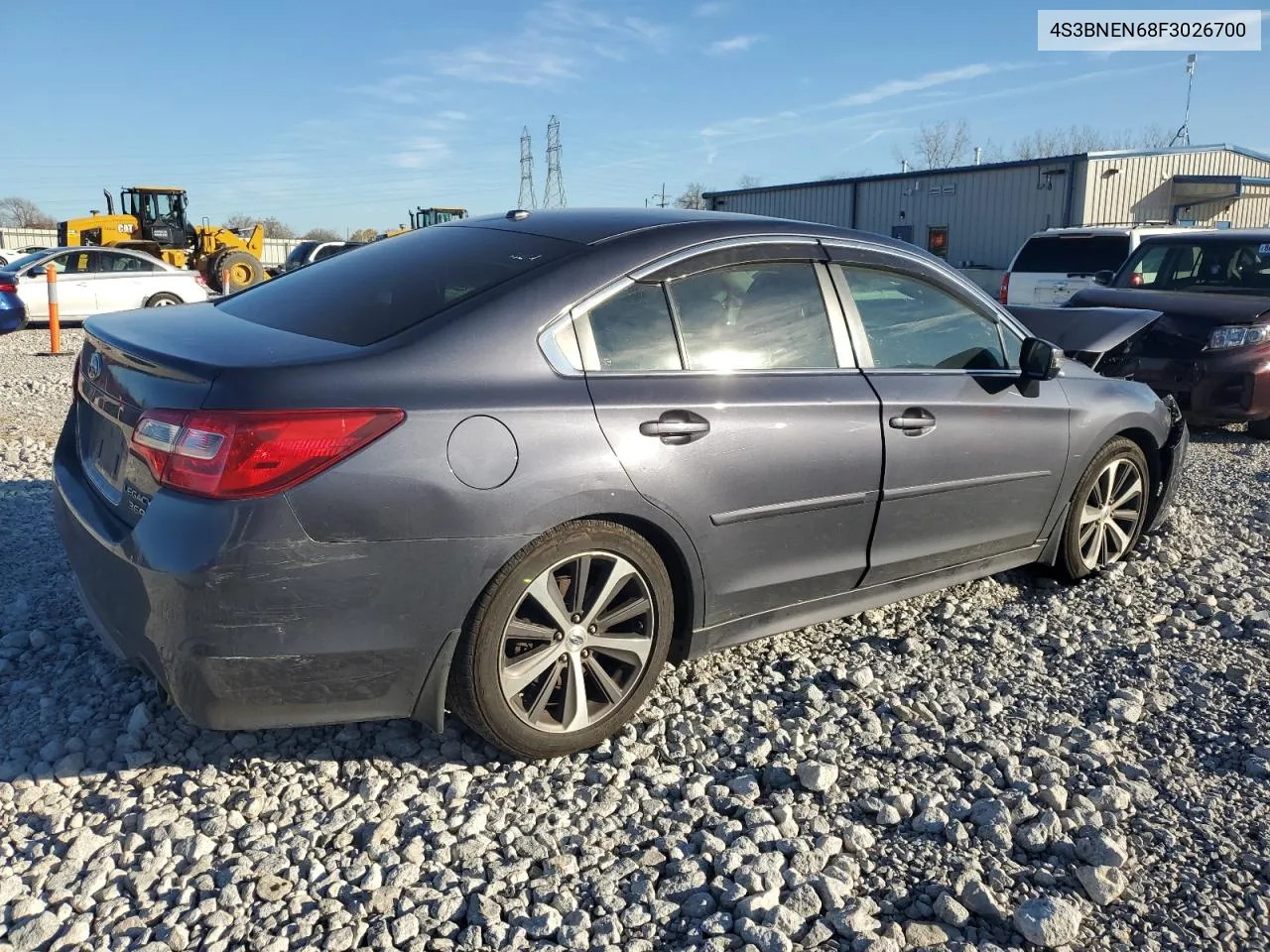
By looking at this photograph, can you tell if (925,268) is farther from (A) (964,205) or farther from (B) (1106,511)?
(A) (964,205)

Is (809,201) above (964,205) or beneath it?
above

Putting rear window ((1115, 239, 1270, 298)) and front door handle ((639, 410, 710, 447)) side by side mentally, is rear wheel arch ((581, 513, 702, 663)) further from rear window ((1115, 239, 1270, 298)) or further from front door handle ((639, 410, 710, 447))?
rear window ((1115, 239, 1270, 298))

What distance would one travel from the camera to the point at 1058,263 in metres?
13.8

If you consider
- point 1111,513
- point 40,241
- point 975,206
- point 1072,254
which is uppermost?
point 40,241

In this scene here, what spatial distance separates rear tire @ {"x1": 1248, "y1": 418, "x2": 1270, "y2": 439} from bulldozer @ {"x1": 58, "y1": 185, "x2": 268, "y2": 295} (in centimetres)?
2363

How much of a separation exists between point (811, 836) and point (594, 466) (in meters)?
1.17

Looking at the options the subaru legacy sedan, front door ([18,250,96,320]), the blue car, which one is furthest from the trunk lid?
front door ([18,250,96,320])

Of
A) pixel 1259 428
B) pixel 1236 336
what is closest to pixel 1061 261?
pixel 1259 428

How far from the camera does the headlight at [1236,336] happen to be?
7.84m

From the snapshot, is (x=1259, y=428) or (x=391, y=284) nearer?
(x=391, y=284)

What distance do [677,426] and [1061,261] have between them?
493 inches

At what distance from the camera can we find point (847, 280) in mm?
3672

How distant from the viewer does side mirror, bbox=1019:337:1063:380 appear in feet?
13.2

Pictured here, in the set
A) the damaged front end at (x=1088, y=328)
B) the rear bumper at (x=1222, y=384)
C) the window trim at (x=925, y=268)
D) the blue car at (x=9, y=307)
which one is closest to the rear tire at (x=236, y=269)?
the blue car at (x=9, y=307)
